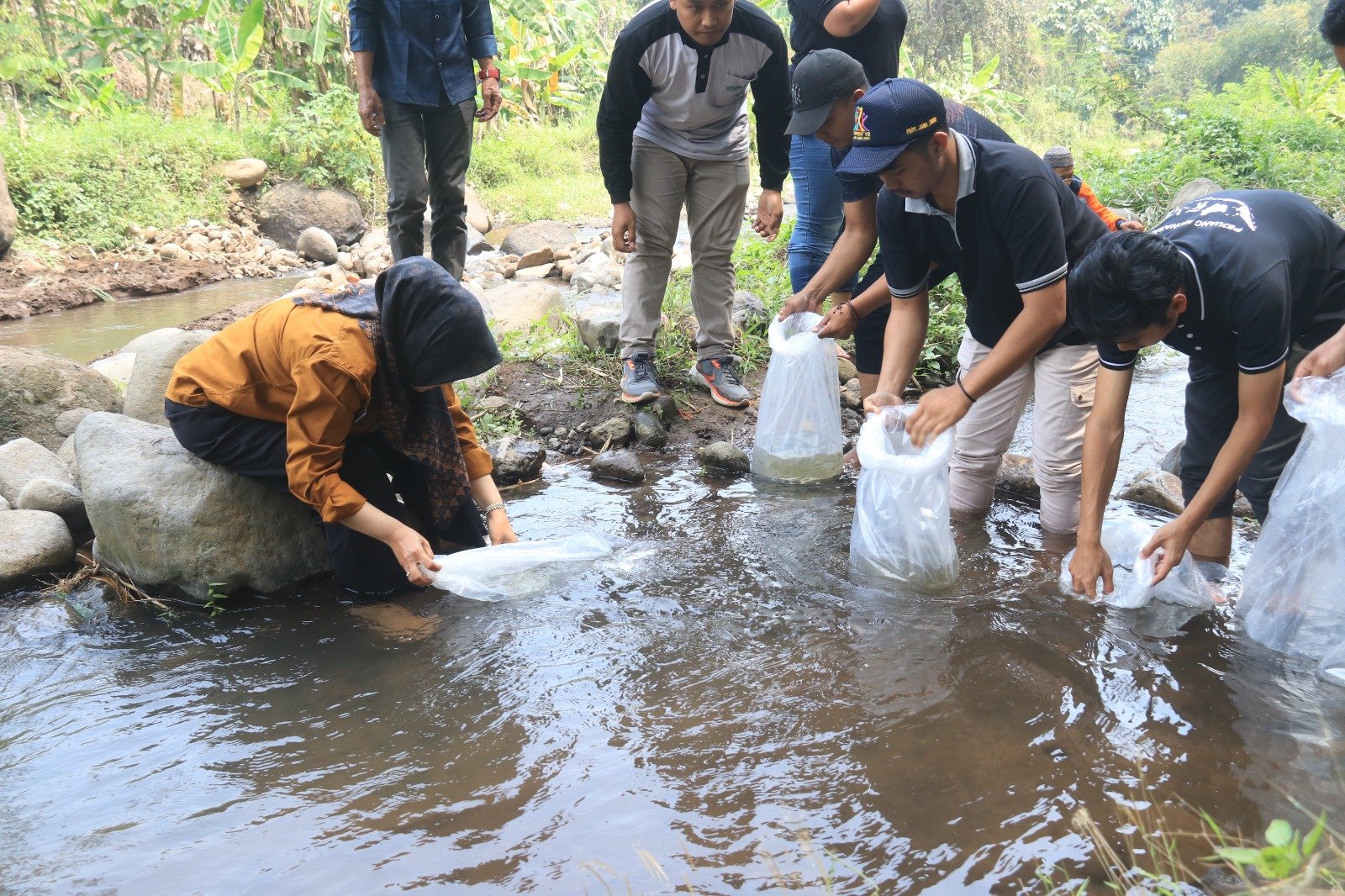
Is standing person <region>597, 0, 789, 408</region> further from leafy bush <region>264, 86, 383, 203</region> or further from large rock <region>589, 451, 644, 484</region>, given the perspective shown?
leafy bush <region>264, 86, 383, 203</region>

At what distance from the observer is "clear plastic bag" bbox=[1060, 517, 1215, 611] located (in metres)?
2.58

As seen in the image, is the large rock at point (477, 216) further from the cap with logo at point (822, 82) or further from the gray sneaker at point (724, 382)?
the cap with logo at point (822, 82)

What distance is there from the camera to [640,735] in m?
2.23

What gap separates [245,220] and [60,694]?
8.56 meters

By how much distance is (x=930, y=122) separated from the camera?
8.10 feet

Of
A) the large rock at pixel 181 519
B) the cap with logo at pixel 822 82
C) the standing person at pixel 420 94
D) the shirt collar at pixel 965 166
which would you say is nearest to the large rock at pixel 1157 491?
the shirt collar at pixel 965 166

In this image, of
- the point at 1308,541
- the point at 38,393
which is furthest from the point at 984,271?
the point at 38,393

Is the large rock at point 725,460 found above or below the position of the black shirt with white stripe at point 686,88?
below

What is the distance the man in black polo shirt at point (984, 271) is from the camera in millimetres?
2494

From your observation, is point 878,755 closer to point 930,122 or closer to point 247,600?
point 930,122

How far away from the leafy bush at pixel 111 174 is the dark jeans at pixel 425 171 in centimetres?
551

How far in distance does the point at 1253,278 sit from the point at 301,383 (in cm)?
235

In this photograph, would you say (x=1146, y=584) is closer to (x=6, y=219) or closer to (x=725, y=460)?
(x=725, y=460)

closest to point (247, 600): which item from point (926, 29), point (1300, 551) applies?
point (1300, 551)
